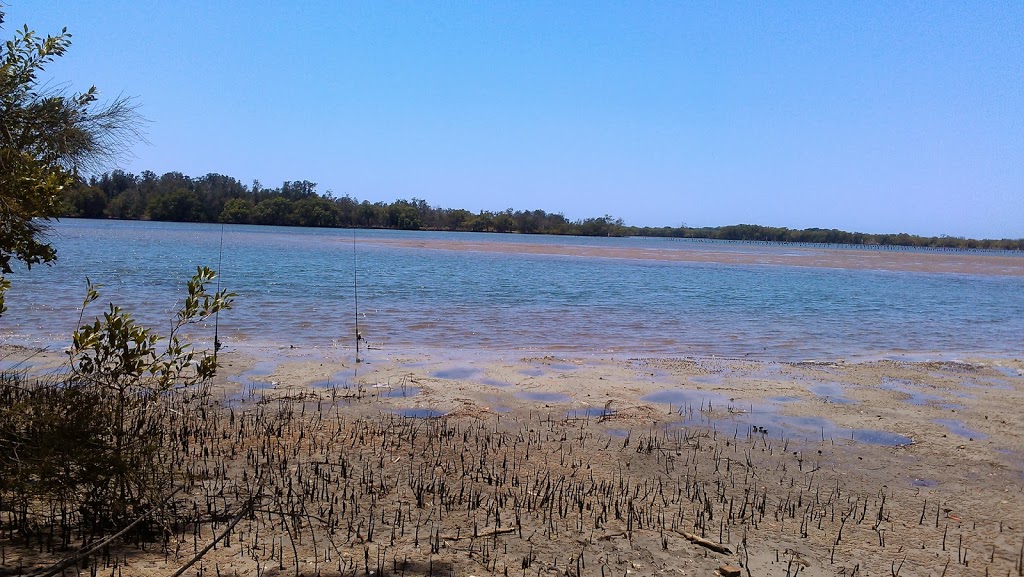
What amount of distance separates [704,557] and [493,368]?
7336 millimetres

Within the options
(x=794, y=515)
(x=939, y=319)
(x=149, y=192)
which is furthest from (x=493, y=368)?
(x=149, y=192)

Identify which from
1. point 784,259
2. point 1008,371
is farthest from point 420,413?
point 784,259

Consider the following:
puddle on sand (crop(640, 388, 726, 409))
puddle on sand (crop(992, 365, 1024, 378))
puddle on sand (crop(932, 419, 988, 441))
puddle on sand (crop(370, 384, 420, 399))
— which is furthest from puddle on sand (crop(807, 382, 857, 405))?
puddle on sand (crop(370, 384, 420, 399))

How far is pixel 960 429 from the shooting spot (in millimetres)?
8742

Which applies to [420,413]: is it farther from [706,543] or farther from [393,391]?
[706,543]

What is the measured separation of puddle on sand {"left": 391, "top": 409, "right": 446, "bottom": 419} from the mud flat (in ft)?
0.08

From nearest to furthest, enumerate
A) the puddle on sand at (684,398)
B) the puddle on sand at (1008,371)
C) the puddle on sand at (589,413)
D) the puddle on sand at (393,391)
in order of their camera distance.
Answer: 1. the puddle on sand at (589,413)
2. the puddle on sand at (393,391)
3. the puddle on sand at (684,398)
4. the puddle on sand at (1008,371)

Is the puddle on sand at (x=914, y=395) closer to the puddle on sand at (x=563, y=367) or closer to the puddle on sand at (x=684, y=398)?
the puddle on sand at (x=684, y=398)

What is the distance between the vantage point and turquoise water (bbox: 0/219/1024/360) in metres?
15.3

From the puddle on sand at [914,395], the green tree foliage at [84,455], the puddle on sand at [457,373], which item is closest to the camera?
the green tree foliage at [84,455]

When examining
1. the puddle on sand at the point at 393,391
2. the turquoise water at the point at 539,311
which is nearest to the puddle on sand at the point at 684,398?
the puddle on sand at the point at 393,391

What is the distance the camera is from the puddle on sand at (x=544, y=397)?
31.6ft

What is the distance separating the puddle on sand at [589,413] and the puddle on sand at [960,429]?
13.1ft

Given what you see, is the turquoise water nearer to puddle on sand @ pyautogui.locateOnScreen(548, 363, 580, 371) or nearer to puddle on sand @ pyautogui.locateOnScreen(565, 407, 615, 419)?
puddle on sand @ pyautogui.locateOnScreen(548, 363, 580, 371)
